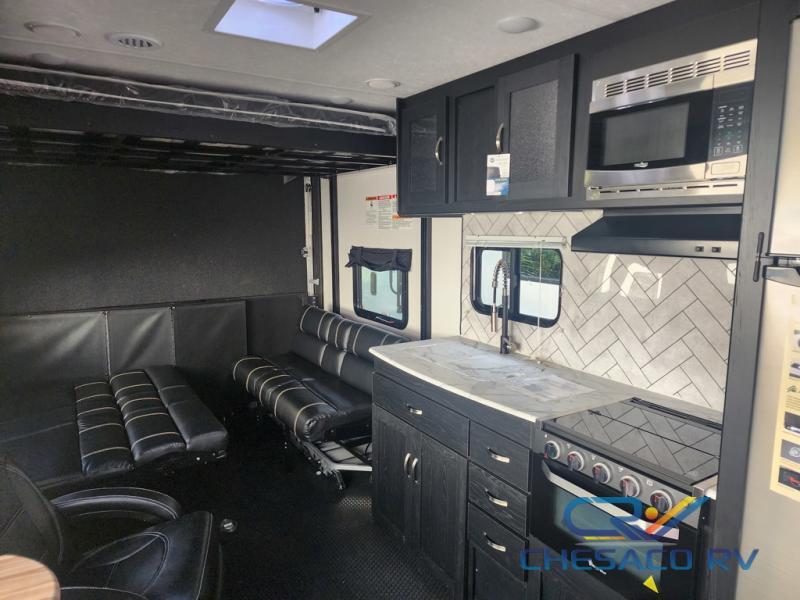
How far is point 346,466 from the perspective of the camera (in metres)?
3.41

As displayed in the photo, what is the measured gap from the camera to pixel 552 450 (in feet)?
5.82

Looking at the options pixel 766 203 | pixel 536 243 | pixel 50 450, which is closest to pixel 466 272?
pixel 536 243

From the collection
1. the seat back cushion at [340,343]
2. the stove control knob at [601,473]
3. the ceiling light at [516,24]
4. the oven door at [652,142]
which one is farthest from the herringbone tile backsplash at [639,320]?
the seat back cushion at [340,343]

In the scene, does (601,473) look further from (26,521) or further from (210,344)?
(210,344)

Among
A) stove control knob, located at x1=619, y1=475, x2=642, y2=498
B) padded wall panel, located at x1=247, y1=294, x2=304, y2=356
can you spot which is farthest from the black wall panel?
stove control knob, located at x1=619, y1=475, x2=642, y2=498

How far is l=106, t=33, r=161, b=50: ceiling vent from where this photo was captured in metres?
1.90

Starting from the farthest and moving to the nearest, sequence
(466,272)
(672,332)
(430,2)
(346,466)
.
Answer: (346,466) < (466,272) < (672,332) < (430,2)

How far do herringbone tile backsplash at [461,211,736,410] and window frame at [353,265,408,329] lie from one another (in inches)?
45.9

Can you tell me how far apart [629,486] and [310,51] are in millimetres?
1932

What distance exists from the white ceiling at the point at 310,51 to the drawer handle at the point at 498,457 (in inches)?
62.0

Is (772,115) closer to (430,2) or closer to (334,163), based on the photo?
(430,2)

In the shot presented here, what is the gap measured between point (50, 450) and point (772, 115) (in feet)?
11.3

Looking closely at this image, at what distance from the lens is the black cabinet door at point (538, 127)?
1981 mm

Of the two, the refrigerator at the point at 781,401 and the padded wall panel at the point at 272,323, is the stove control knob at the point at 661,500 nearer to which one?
the refrigerator at the point at 781,401
